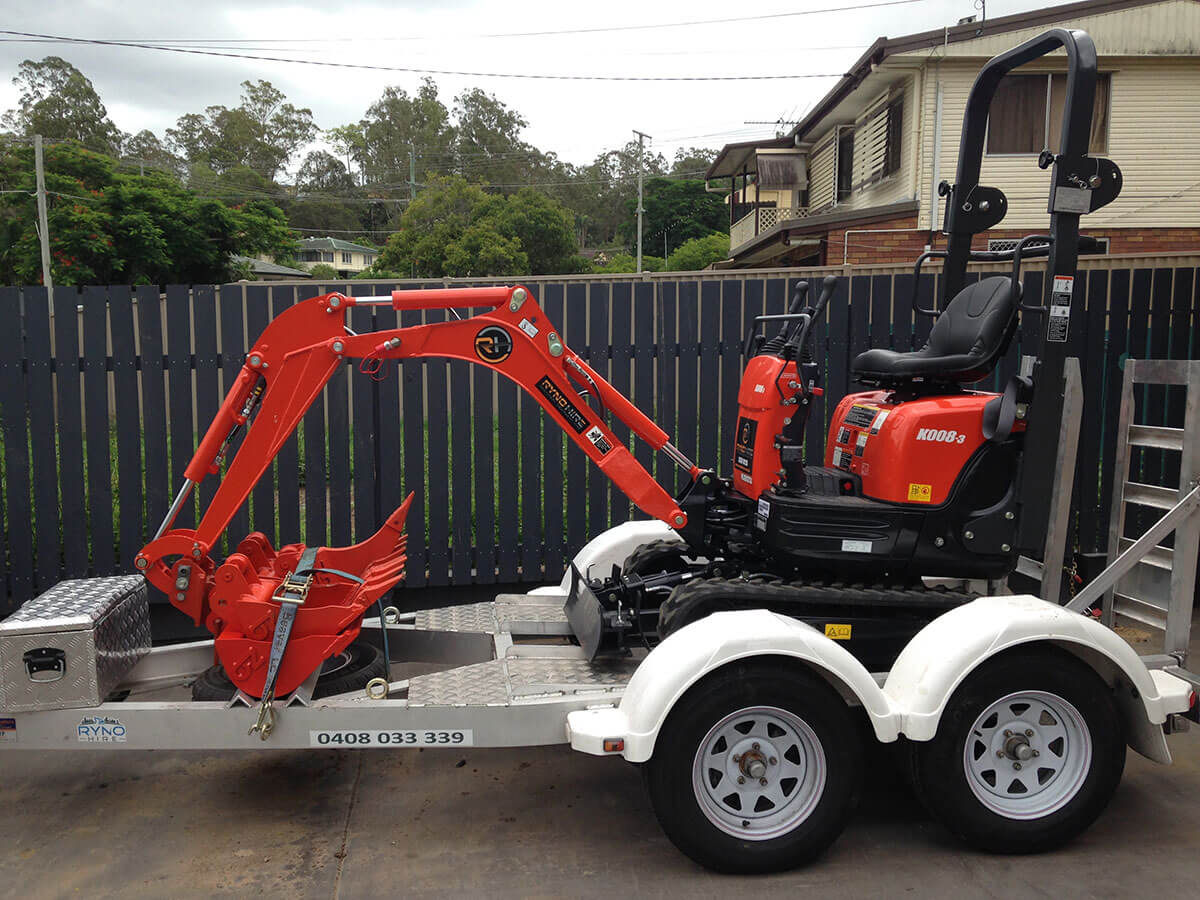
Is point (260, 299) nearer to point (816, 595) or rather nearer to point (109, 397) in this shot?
point (109, 397)

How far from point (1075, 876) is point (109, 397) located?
20.5ft

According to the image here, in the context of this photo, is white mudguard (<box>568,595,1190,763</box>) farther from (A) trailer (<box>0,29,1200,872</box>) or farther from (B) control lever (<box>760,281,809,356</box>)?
(B) control lever (<box>760,281,809,356</box>)

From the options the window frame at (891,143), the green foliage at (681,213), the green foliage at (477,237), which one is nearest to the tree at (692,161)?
the green foliage at (681,213)

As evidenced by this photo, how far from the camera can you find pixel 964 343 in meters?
4.42

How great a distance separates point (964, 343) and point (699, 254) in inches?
2107

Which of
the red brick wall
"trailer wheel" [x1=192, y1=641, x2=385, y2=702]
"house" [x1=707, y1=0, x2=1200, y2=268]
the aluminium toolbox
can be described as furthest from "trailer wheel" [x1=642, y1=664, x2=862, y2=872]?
the red brick wall

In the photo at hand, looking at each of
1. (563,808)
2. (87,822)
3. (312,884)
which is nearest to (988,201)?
(563,808)

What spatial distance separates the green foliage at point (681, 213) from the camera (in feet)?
240

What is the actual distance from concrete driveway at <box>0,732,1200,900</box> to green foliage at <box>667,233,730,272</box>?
168ft

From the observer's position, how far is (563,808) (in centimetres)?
440

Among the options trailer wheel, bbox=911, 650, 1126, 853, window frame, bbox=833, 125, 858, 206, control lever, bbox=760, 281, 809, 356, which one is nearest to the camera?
trailer wheel, bbox=911, 650, 1126, 853

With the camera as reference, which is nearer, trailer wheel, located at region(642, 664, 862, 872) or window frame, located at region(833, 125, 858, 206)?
trailer wheel, located at region(642, 664, 862, 872)

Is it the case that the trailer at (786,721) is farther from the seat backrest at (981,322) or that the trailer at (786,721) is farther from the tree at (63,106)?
the tree at (63,106)

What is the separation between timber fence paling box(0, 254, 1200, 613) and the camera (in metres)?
6.53
